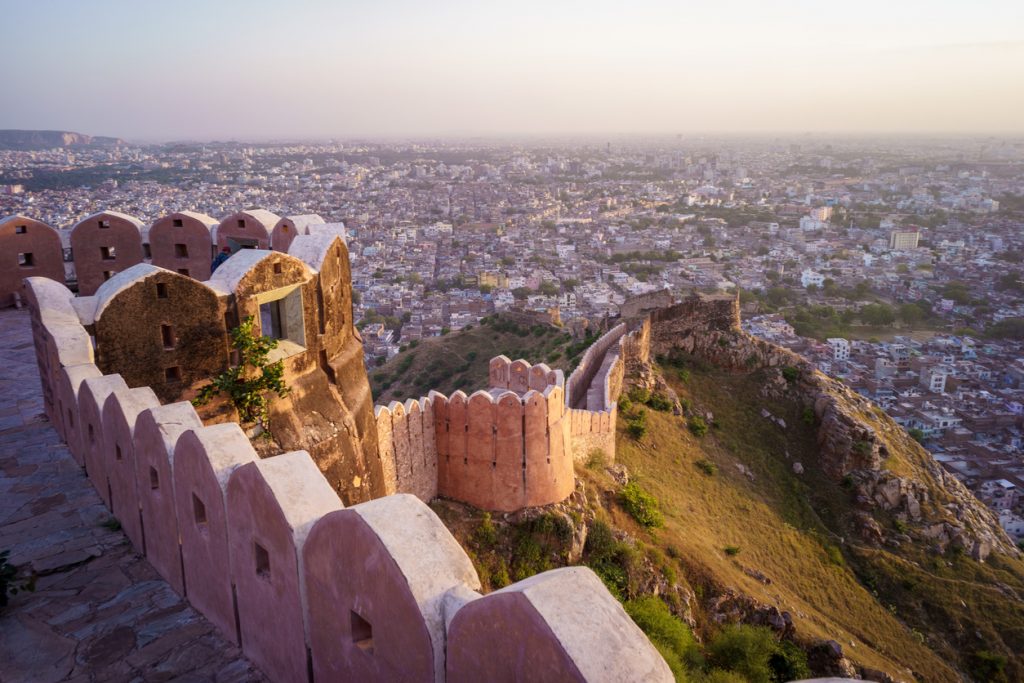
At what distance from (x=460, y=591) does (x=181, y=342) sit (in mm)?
5046

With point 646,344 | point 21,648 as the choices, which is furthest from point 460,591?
point 646,344

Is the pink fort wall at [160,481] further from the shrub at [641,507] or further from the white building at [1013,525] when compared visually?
the white building at [1013,525]

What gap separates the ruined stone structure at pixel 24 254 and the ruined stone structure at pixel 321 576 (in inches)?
269

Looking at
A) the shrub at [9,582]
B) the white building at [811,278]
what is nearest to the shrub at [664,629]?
the shrub at [9,582]

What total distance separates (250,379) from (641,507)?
7.94m

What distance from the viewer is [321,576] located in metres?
3.01

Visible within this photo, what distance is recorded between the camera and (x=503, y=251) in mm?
74688

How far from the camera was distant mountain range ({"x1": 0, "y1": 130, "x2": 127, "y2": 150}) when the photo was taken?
98.7m

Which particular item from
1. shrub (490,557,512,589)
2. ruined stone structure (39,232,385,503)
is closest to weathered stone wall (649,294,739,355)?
shrub (490,557,512,589)

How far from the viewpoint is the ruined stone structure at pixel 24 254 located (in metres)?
10.3

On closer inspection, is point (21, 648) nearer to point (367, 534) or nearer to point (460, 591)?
point (367, 534)

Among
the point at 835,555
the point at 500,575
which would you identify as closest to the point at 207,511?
the point at 500,575

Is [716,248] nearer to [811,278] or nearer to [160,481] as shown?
[811,278]

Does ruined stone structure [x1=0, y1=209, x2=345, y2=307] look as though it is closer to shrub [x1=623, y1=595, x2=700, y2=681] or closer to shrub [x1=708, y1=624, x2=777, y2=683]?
shrub [x1=623, y1=595, x2=700, y2=681]
